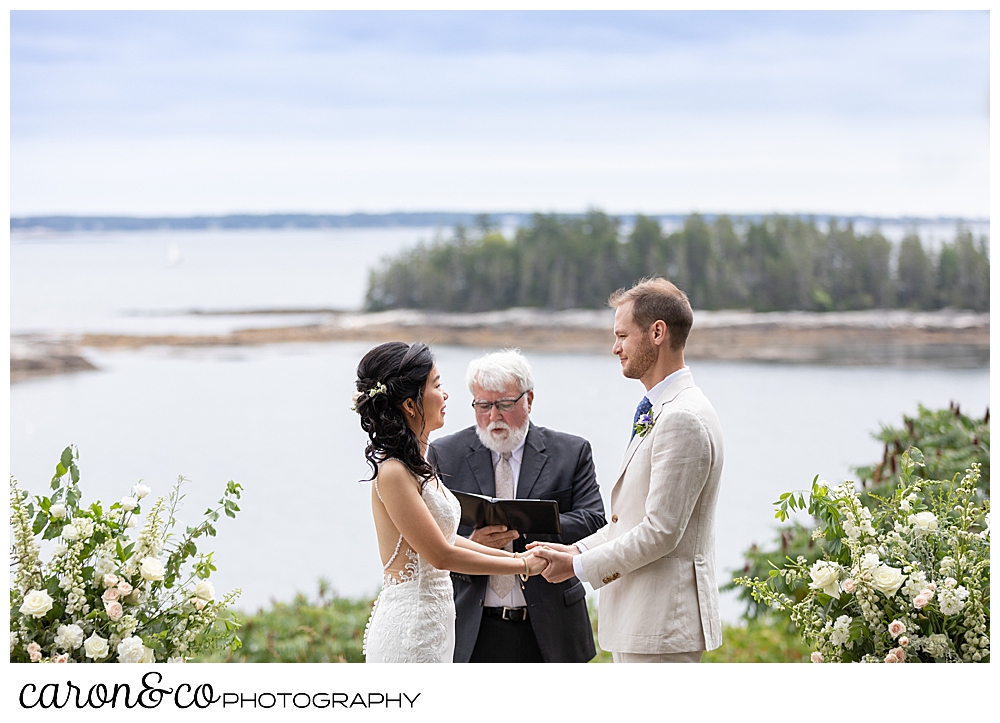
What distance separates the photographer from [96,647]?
78.4 inches

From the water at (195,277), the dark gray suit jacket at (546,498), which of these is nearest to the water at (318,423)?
the water at (195,277)

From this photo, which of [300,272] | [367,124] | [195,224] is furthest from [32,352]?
[367,124]

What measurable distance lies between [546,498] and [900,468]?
2097mm

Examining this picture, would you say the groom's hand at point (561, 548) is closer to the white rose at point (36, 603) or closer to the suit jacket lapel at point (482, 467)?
the suit jacket lapel at point (482, 467)

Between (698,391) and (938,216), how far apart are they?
178 inches

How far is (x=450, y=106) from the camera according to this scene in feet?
19.1

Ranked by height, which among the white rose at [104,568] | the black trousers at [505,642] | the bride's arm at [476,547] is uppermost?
the white rose at [104,568]

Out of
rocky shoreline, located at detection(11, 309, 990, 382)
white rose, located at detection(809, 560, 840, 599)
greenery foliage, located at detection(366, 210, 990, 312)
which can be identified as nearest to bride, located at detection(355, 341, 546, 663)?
white rose, located at detection(809, 560, 840, 599)

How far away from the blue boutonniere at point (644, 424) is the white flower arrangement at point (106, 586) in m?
1.10

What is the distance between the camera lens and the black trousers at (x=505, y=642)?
258cm

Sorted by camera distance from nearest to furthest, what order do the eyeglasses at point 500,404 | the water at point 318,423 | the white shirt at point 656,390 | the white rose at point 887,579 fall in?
the white rose at point 887,579, the white shirt at point 656,390, the eyeglasses at point 500,404, the water at point 318,423

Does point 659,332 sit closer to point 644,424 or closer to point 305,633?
point 644,424
